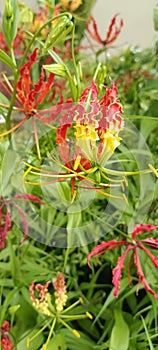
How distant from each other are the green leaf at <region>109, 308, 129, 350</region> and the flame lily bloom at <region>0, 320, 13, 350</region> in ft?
0.46

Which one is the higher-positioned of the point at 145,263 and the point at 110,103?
the point at 110,103

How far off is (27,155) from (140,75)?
638mm

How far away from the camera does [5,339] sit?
2.59ft

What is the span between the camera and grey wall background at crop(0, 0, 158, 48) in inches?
114

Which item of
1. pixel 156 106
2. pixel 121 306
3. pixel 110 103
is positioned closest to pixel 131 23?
pixel 156 106

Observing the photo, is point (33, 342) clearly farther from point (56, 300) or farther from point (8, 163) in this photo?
point (8, 163)

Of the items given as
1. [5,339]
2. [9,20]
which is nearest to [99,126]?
[9,20]

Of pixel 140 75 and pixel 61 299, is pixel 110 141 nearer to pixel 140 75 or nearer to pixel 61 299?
pixel 61 299

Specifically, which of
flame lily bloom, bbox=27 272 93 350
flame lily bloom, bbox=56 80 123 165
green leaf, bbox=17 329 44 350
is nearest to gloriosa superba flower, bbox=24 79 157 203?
flame lily bloom, bbox=56 80 123 165

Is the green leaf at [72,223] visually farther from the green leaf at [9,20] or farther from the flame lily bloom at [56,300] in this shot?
the green leaf at [9,20]

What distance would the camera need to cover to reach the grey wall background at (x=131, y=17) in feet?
9.53

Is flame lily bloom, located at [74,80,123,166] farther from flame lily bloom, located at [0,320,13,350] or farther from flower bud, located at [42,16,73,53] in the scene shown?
flame lily bloom, located at [0,320,13,350]

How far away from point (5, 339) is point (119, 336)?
0.54 ft

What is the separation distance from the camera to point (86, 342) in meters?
0.89
